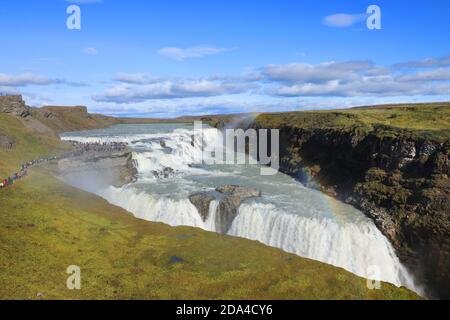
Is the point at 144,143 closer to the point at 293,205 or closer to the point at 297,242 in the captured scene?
the point at 293,205

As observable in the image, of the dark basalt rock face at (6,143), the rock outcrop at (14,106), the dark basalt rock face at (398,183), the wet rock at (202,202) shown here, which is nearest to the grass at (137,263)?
the wet rock at (202,202)

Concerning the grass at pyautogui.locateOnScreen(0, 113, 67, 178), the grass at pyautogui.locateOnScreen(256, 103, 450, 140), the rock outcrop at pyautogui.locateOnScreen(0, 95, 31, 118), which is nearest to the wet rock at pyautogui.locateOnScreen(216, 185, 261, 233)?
the grass at pyautogui.locateOnScreen(256, 103, 450, 140)

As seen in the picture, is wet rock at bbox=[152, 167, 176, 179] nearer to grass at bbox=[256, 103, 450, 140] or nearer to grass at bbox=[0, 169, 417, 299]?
grass at bbox=[0, 169, 417, 299]

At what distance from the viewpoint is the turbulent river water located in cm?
4238

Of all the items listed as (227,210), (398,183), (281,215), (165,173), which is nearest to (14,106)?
(165,173)

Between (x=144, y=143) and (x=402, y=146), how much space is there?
60124mm

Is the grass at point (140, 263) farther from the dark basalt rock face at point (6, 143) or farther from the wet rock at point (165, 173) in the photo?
the dark basalt rock face at point (6, 143)

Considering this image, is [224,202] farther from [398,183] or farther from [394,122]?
[394,122]

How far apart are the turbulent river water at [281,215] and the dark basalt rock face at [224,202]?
71cm

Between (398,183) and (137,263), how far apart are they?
121 feet

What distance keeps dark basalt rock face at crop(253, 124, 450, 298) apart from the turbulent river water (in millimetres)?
2199
